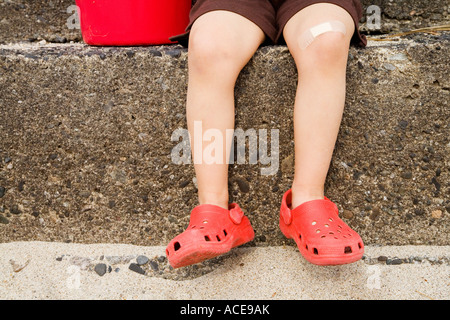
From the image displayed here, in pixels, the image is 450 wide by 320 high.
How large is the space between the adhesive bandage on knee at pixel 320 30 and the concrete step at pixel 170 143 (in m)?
0.08

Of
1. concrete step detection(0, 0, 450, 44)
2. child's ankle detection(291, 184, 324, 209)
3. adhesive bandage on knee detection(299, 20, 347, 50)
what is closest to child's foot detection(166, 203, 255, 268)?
child's ankle detection(291, 184, 324, 209)

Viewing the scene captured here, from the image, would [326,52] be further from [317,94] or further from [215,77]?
[215,77]

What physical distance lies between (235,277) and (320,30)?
22.6 inches

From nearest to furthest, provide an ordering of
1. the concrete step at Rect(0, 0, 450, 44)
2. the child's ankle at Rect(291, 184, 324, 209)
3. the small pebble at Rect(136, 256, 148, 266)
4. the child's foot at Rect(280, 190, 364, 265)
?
1. the child's foot at Rect(280, 190, 364, 265)
2. the child's ankle at Rect(291, 184, 324, 209)
3. the small pebble at Rect(136, 256, 148, 266)
4. the concrete step at Rect(0, 0, 450, 44)

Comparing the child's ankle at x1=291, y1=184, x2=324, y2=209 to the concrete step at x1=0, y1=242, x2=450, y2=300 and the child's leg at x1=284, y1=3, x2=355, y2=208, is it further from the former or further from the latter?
the concrete step at x1=0, y1=242, x2=450, y2=300

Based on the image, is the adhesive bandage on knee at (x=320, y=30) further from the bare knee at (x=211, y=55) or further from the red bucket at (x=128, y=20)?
the red bucket at (x=128, y=20)

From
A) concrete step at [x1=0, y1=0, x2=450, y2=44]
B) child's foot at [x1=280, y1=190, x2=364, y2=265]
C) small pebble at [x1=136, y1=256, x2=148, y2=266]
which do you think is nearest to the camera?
child's foot at [x1=280, y1=190, x2=364, y2=265]

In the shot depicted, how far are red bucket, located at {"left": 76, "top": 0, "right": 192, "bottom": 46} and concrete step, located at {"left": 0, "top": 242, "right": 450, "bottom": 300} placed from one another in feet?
1.78

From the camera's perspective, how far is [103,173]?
1.02 meters

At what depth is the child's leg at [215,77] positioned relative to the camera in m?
0.87

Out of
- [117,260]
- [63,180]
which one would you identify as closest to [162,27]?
[63,180]

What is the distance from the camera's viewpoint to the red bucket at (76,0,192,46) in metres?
1.01

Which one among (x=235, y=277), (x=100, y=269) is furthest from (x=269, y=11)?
(x=100, y=269)

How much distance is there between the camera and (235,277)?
3.04 feet
